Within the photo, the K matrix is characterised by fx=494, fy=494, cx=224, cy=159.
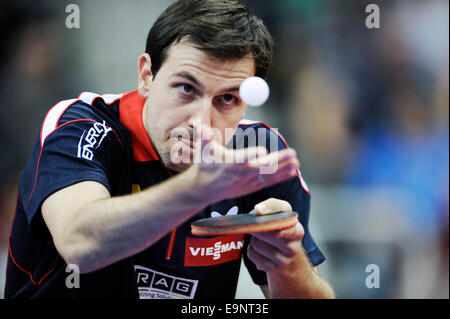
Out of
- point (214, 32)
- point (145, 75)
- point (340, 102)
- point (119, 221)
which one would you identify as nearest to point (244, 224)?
point (119, 221)

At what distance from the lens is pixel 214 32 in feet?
6.07

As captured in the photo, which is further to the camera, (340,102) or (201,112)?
(340,102)

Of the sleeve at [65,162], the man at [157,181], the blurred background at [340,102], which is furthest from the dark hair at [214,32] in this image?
the blurred background at [340,102]

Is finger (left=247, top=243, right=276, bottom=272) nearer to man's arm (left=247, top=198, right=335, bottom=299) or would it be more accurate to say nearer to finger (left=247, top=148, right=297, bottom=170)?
man's arm (left=247, top=198, right=335, bottom=299)

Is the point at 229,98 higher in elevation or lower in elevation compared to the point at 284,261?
higher

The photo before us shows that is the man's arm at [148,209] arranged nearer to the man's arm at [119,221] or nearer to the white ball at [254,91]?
the man's arm at [119,221]

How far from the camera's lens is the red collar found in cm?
197

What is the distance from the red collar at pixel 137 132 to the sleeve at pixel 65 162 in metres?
0.15

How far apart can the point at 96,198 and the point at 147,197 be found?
277 millimetres

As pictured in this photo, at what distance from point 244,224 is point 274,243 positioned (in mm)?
284

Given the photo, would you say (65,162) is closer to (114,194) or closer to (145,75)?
(114,194)

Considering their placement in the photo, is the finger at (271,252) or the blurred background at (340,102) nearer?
the finger at (271,252)

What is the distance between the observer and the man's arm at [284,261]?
1.61 metres
